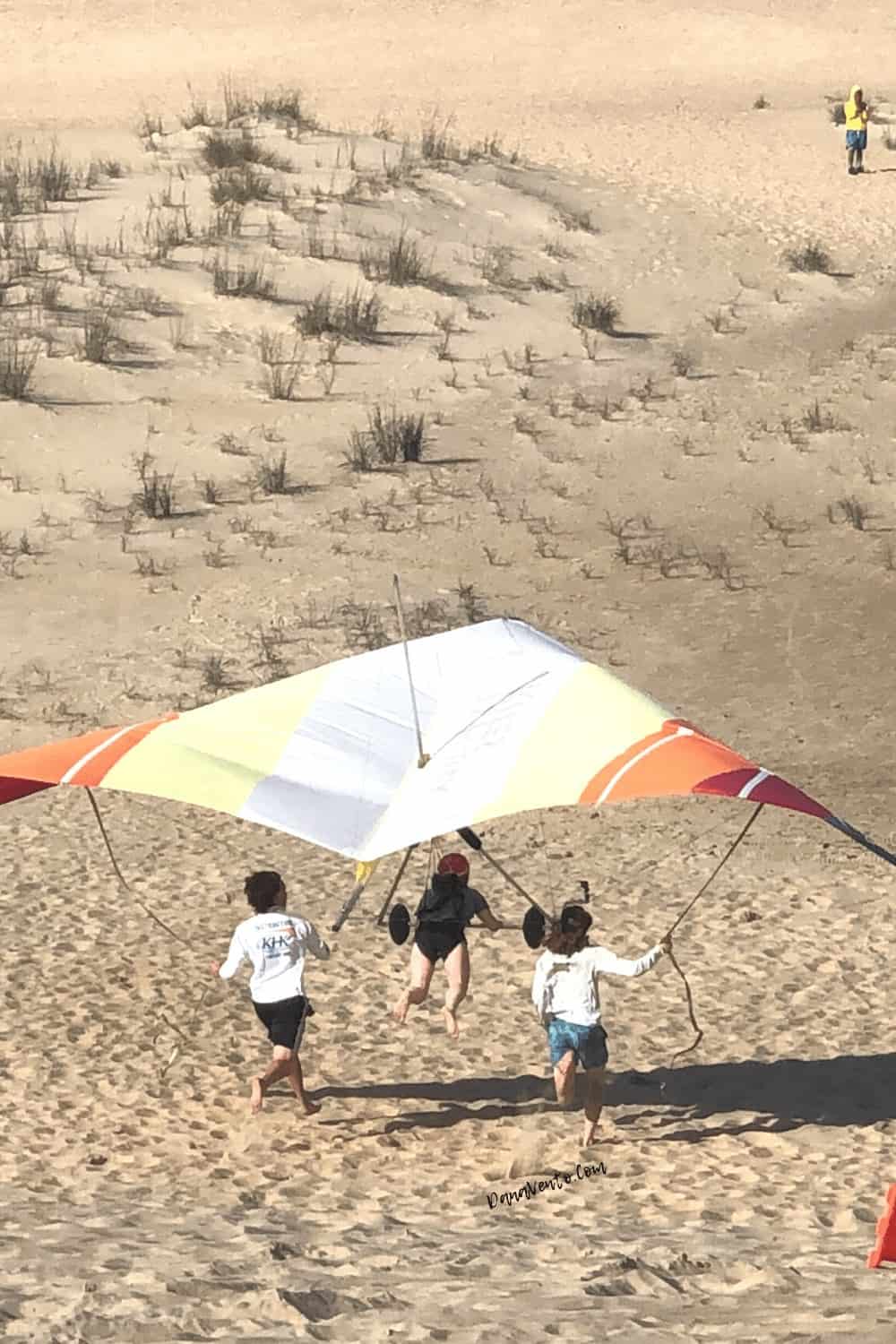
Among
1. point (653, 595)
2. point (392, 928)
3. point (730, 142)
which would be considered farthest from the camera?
point (730, 142)

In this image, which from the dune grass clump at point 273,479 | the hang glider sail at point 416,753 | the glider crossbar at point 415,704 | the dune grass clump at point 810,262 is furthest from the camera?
the dune grass clump at point 810,262

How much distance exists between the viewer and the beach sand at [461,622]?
905 centimetres

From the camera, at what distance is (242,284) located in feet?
86.0

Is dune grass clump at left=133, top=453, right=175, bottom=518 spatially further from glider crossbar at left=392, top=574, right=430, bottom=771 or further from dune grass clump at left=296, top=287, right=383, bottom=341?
glider crossbar at left=392, top=574, right=430, bottom=771

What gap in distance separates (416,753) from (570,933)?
1.18 metres

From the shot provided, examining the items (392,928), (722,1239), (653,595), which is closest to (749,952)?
(392,928)

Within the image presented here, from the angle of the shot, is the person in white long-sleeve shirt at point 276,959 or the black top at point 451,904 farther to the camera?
the black top at point 451,904

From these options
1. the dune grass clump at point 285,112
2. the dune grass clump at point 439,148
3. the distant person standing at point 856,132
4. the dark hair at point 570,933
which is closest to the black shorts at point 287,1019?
the dark hair at point 570,933

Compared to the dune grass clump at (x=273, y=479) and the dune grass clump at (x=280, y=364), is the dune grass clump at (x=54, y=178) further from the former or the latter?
the dune grass clump at (x=273, y=479)

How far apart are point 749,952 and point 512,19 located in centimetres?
3677

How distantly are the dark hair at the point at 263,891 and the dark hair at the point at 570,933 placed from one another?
4.22 ft

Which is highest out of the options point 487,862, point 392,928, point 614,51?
point 614,51

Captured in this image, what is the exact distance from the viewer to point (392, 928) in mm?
10555

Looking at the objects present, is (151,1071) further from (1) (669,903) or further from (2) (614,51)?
(2) (614,51)
